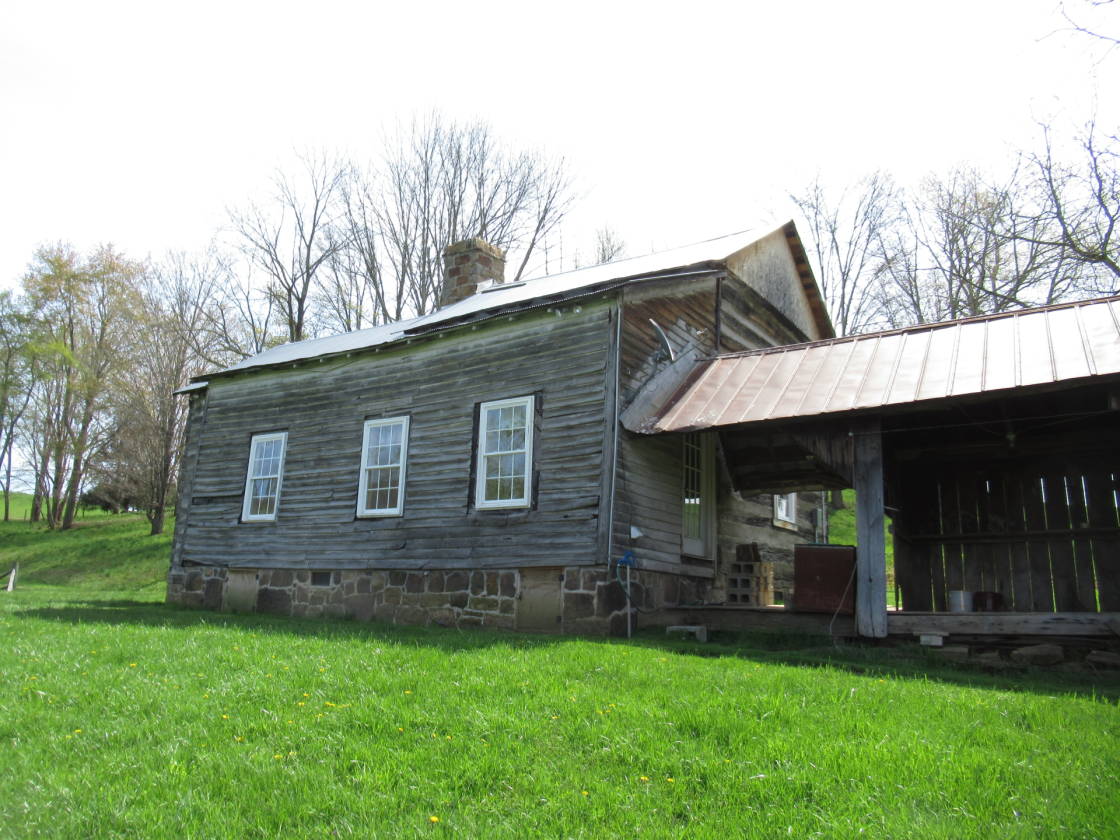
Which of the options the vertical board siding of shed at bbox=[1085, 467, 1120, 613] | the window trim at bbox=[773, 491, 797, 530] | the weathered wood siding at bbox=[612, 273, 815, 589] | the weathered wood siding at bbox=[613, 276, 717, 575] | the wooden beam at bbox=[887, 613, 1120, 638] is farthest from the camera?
the window trim at bbox=[773, 491, 797, 530]

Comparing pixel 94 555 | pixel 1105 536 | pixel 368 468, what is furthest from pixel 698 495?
pixel 94 555

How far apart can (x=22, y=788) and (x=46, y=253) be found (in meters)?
Result: 37.7

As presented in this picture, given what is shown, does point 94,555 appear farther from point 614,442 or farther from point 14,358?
point 614,442

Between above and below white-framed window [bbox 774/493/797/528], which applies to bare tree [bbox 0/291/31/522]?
above

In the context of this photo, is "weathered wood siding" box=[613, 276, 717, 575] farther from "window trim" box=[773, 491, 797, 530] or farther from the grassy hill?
the grassy hill

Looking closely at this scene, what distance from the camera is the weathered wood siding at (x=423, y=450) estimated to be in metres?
11.3

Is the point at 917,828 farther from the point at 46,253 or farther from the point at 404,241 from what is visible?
the point at 46,253

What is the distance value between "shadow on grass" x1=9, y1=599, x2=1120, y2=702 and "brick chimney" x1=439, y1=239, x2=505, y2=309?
9228 millimetres

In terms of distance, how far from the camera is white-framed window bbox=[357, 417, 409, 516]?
13.6 metres

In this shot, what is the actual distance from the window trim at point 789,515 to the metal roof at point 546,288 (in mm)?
4397

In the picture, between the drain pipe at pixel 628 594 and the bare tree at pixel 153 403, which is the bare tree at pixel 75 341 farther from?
the drain pipe at pixel 628 594

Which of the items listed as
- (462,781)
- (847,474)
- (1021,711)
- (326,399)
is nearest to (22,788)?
(462,781)

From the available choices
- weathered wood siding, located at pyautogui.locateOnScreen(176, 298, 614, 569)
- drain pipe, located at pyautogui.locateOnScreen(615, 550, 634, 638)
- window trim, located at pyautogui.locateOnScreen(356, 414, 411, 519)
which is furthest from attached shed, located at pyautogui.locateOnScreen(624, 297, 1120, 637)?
window trim, located at pyautogui.locateOnScreen(356, 414, 411, 519)

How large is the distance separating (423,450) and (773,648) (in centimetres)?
625
